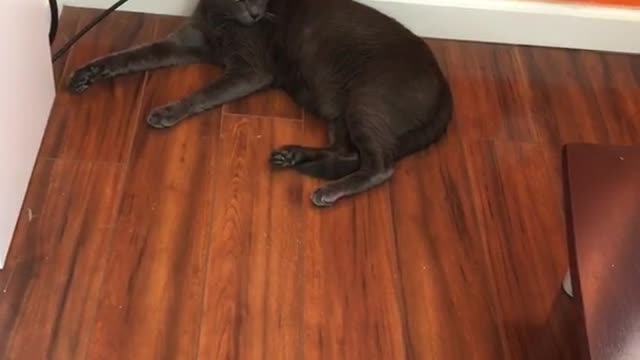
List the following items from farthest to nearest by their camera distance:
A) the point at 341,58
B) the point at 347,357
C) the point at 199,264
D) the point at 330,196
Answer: the point at 341,58, the point at 330,196, the point at 199,264, the point at 347,357

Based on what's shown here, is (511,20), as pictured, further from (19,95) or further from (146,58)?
(19,95)

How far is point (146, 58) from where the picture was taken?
2.05 metres

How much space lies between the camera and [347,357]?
5.26 ft

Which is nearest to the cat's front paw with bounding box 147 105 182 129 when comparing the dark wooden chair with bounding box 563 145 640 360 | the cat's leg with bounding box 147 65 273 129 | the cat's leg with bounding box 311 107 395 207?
the cat's leg with bounding box 147 65 273 129

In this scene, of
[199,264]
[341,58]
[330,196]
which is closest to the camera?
[199,264]

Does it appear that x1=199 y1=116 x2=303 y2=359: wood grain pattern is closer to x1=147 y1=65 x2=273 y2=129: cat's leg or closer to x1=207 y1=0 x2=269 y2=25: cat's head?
x1=147 y1=65 x2=273 y2=129: cat's leg

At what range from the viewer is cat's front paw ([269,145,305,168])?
1.90 m

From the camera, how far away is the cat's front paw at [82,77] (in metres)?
1.98

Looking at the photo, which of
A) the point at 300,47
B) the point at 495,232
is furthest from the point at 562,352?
the point at 300,47

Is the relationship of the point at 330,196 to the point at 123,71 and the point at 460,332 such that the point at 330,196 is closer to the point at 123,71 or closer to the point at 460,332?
the point at 460,332

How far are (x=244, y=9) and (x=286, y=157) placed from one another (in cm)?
33

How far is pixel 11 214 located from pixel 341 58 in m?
0.76

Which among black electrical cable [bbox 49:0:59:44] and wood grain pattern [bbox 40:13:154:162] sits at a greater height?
black electrical cable [bbox 49:0:59:44]

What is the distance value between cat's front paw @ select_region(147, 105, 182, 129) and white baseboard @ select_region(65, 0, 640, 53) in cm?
38
